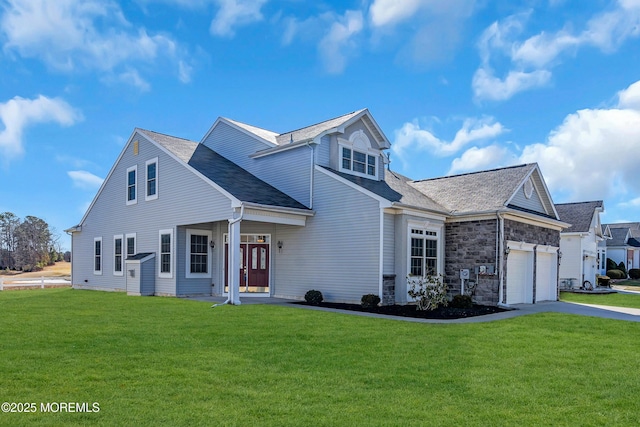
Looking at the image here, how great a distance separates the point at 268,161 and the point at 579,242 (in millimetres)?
21264

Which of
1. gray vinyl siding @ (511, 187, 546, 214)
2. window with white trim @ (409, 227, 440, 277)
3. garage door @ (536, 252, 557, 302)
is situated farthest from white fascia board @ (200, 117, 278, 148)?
garage door @ (536, 252, 557, 302)

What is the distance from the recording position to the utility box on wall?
1844 centimetres

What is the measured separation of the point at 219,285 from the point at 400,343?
11.1 meters

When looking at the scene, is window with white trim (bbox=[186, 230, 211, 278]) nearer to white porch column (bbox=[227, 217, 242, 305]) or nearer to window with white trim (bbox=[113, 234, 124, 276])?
white porch column (bbox=[227, 217, 242, 305])

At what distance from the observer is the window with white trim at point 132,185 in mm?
20453

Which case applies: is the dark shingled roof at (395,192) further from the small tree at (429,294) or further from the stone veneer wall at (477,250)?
the small tree at (429,294)

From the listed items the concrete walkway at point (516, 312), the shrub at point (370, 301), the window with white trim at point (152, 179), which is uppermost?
the window with white trim at point (152, 179)

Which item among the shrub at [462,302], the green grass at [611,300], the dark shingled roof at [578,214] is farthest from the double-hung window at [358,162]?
the dark shingled roof at [578,214]

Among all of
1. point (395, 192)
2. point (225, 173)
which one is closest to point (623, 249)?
point (395, 192)

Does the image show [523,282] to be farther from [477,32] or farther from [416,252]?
[477,32]

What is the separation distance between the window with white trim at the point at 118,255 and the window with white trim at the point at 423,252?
12833 millimetres

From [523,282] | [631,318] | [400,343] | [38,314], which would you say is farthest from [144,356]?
[523,282]

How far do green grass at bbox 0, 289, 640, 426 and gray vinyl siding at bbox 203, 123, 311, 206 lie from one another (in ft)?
23.9

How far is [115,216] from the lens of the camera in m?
21.7
